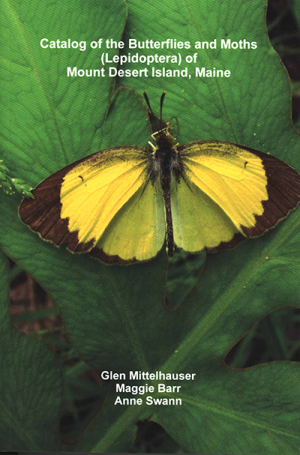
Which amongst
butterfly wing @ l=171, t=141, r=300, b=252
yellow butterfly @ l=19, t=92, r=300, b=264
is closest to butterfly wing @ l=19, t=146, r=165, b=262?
yellow butterfly @ l=19, t=92, r=300, b=264

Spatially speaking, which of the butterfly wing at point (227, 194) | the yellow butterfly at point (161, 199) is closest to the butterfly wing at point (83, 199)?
the yellow butterfly at point (161, 199)

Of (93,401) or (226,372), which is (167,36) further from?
(93,401)

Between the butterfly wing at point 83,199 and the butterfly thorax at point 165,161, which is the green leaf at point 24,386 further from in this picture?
the butterfly thorax at point 165,161

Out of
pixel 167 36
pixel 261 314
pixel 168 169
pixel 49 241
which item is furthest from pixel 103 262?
pixel 167 36

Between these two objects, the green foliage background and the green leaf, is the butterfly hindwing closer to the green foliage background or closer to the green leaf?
the green foliage background

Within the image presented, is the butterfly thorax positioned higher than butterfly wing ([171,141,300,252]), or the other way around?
the butterfly thorax

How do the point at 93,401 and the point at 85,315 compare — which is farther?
the point at 93,401

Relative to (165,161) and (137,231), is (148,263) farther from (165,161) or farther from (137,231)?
(165,161)
